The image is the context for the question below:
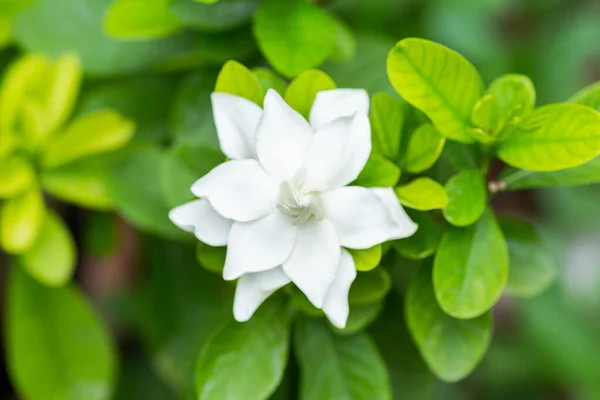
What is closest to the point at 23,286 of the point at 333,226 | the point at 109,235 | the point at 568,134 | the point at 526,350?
the point at 109,235

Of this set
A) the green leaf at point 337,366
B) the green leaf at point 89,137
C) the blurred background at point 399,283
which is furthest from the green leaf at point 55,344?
the green leaf at point 337,366

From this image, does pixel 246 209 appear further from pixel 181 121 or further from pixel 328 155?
pixel 181 121

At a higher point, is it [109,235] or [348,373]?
[348,373]

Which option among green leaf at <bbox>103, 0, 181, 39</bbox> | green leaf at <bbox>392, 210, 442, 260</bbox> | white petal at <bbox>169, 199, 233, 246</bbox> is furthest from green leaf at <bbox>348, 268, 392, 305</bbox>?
green leaf at <bbox>103, 0, 181, 39</bbox>

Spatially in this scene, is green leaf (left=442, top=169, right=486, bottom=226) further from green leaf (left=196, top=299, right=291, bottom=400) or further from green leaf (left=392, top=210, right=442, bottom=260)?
green leaf (left=196, top=299, right=291, bottom=400)

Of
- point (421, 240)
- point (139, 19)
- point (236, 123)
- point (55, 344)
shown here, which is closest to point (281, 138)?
point (236, 123)

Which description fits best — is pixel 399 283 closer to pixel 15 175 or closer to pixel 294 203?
pixel 294 203
